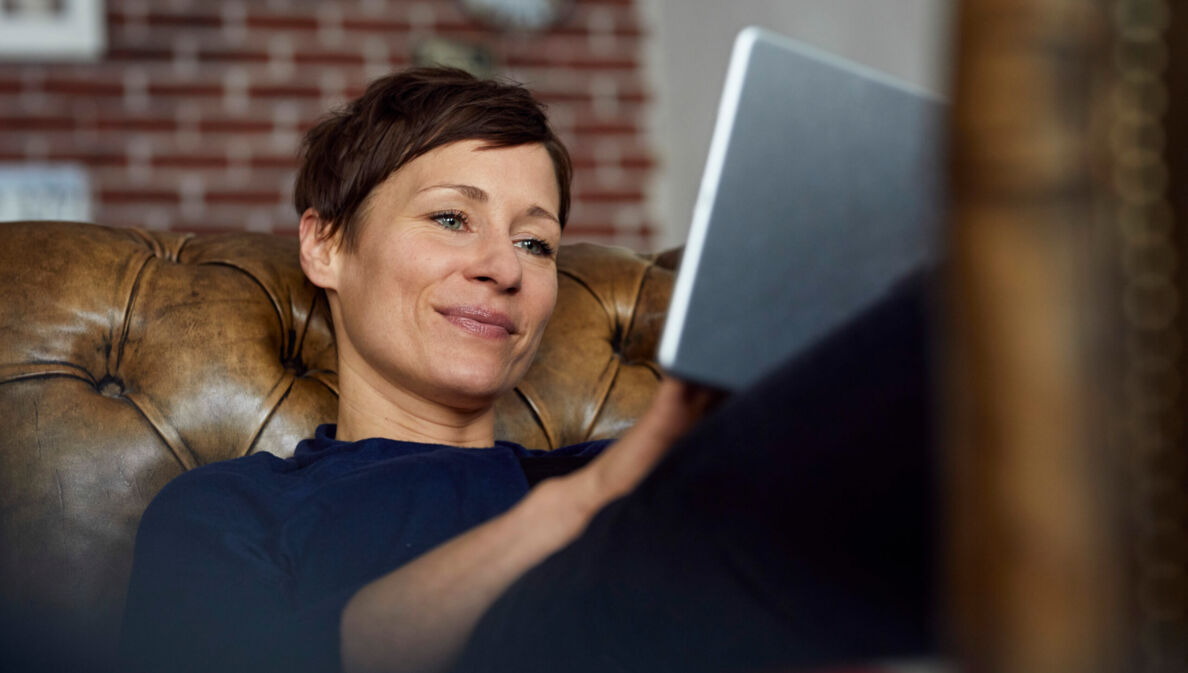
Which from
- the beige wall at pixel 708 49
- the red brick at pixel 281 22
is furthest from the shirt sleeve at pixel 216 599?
the red brick at pixel 281 22

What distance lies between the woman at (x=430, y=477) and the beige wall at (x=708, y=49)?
3.44 ft

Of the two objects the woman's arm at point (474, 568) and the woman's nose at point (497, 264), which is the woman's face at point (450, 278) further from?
the woman's arm at point (474, 568)

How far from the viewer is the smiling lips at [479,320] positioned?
1.18 meters

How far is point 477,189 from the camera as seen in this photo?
121 cm

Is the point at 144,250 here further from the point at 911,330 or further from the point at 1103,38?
the point at 1103,38

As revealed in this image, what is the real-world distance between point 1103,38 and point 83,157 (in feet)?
10.9

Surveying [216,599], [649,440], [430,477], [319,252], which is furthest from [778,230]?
[319,252]

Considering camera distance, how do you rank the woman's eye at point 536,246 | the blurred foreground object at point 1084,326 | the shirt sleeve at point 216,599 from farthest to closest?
the woman's eye at point 536,246 < the shirt sleeve at point 216,599 < the blurred foreground object at point 1084,326

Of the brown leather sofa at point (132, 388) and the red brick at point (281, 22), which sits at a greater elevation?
the red brick at point (281, 22)

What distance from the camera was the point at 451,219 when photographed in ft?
4.00

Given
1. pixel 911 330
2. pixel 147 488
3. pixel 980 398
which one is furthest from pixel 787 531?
pixel 147 488

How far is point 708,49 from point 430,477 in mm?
2492

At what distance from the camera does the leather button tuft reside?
4.00 feet

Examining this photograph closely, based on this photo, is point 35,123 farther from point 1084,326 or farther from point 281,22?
point 1084,326
